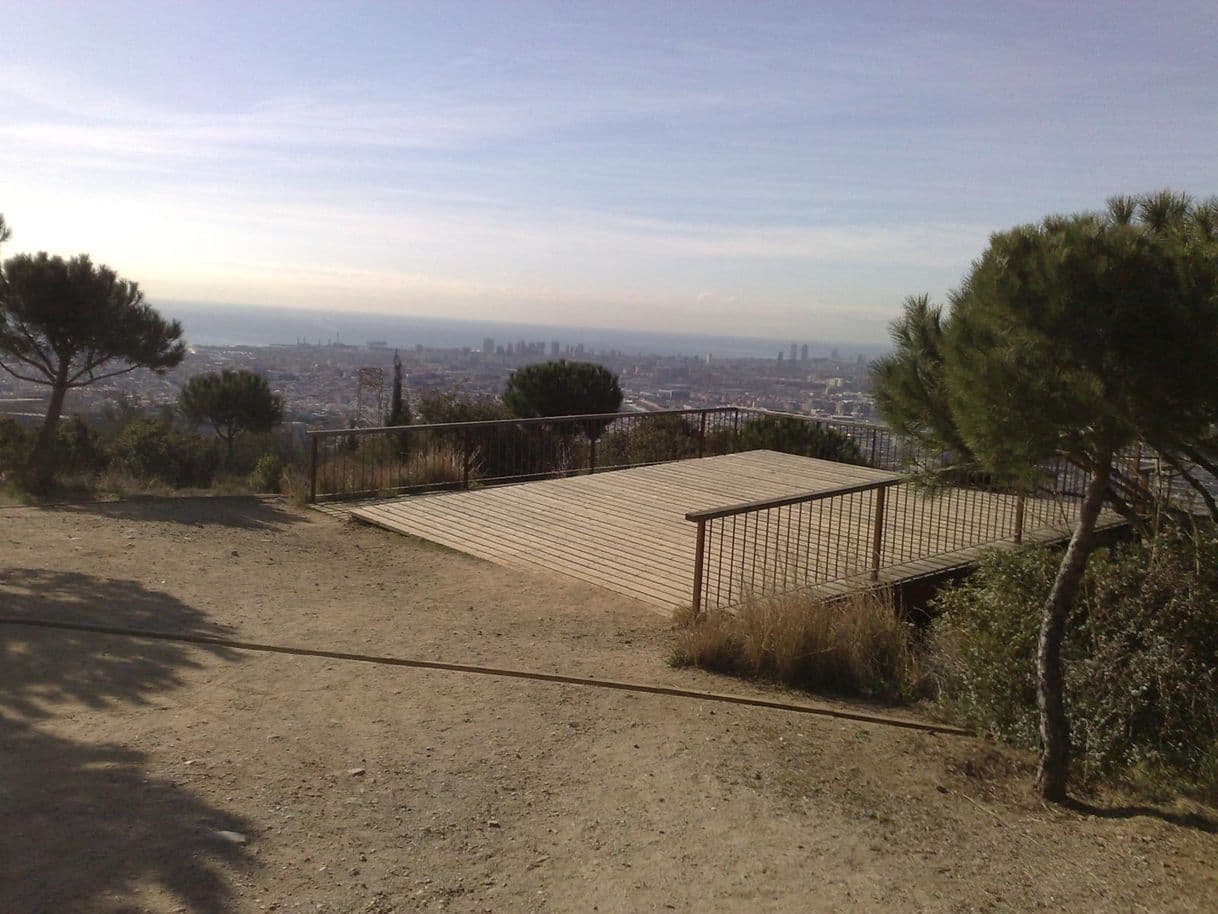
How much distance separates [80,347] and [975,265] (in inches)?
565

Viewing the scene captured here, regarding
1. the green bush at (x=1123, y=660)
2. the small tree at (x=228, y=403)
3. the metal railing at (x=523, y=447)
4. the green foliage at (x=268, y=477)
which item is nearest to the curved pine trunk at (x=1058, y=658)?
the green bush at (x=1123, y=660)

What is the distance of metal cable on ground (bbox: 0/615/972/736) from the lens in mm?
6488

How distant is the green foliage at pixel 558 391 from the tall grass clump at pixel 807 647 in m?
14.1

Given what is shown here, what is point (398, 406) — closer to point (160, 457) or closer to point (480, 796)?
point (160, 457)

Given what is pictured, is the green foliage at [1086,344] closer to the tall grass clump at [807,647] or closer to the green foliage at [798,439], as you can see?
the tall grass clump at [807,647]

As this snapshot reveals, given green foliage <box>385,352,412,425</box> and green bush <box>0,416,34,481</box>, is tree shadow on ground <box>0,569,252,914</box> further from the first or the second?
green foliage <box>385,352,412,425</box>

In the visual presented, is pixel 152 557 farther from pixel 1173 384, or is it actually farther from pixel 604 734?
pixel 1173 384

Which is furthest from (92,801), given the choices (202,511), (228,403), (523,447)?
(228,403)

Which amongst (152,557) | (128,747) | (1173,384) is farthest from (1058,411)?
(152,557)

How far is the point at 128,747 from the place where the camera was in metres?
5.17

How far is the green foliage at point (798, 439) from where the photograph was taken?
58.8 ft

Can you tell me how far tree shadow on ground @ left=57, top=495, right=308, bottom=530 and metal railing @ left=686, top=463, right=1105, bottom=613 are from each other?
5060mm

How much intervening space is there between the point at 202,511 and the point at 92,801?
8441 mm

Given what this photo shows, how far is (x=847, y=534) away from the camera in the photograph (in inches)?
447
